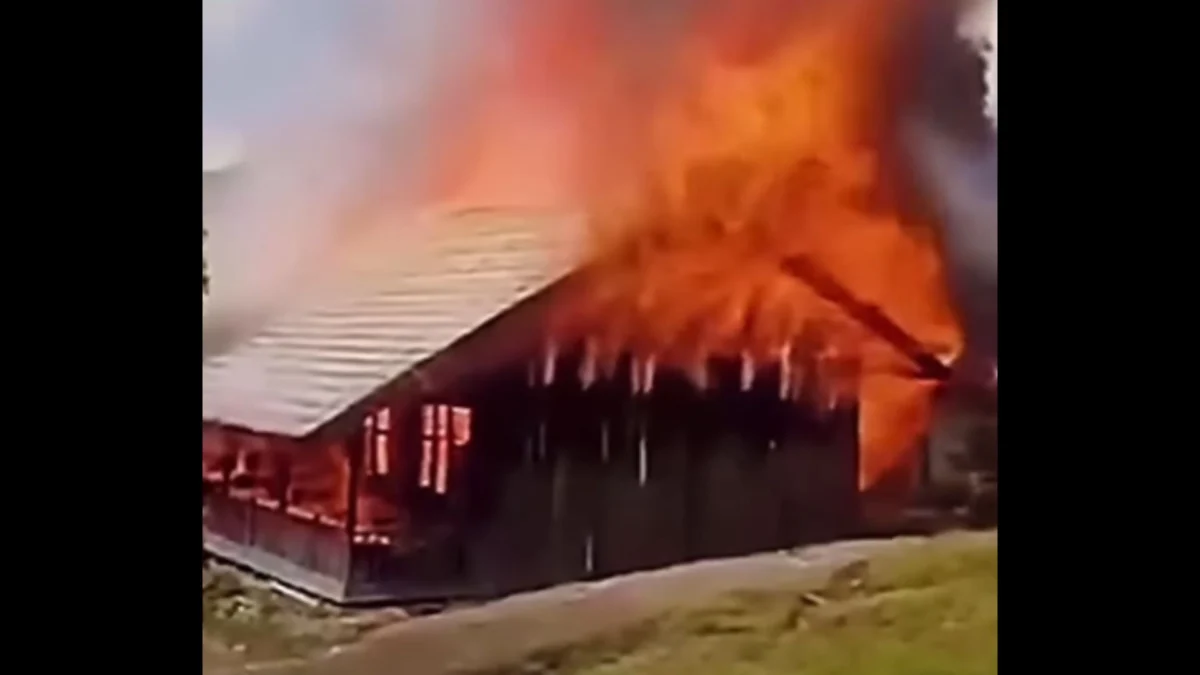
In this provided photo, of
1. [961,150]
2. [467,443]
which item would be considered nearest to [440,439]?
[467,443]

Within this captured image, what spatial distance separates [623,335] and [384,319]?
0.26m

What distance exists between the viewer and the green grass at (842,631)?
1.96 metres

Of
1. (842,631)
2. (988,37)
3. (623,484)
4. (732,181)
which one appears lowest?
(842,631)

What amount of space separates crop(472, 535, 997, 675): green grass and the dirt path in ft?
0.05

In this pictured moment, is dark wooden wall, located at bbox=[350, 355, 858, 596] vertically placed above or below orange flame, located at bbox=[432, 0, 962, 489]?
below

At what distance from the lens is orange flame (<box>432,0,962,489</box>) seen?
6.37 feet

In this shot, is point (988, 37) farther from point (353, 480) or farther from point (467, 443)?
point (353, 480)

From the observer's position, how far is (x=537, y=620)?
193 centimetres

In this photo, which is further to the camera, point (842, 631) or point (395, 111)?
point (842, 631)

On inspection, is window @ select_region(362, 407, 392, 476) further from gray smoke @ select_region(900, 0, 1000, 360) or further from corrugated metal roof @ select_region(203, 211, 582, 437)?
gray smoke @ select_region(900, 0, 1000, 360)

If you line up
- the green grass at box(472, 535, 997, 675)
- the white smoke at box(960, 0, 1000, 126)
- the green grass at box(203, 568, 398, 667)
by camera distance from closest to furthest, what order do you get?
the green grass at box(203, 568, 398, 667), the green grass at box(472, 535, 997, 675), the white smoke at box(960, 0, 1000, 126)

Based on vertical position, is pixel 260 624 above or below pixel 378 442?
below

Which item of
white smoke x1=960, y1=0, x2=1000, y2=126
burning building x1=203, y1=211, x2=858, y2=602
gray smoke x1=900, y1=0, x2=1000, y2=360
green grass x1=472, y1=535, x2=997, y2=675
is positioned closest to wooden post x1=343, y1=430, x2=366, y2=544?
burning building x1=203, y1=211, x2=858, y2=602
